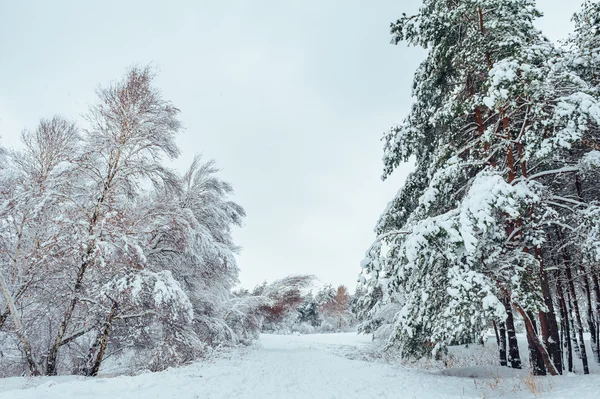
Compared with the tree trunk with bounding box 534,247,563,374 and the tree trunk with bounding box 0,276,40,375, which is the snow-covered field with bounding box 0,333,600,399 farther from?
the tree trunk with bounding box 534,247,563,374

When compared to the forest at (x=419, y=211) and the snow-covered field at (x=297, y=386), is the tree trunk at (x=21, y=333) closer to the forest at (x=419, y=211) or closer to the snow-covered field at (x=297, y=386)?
the forest at (x=419, y=211)

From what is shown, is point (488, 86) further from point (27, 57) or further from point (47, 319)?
point (27, 57)

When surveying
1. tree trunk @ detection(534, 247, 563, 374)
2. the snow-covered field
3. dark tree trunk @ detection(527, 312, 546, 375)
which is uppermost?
tree trunk @ detection(534, 247, 563, 374)

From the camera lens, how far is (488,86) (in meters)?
5.62

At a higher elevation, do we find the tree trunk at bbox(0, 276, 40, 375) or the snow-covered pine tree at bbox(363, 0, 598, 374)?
the snow-covered pine tree at bbox(363, 0, 598, 374)

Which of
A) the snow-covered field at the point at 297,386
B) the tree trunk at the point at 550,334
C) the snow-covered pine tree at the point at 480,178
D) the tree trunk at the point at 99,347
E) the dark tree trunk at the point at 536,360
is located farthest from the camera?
the tree trunk at the point at 99,347

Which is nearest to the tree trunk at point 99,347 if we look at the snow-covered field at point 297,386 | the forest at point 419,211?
the forest at point 419,211

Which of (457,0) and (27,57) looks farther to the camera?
(27,57)

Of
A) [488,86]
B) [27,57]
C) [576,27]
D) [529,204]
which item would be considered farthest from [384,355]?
[27,57]

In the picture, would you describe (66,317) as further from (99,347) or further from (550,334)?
(550,334)

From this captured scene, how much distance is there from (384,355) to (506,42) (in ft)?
48.7

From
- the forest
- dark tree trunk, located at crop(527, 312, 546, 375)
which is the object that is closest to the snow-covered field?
dark tree trunk, located at crop(527, 312, 546, 375)

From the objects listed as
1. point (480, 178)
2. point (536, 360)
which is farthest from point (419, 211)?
point (536, 360)

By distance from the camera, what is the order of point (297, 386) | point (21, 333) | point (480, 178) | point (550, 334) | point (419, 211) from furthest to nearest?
point (419, 211) → point (21, 333) → point (297, 386) → point (550, 334) → point (480, 178)
